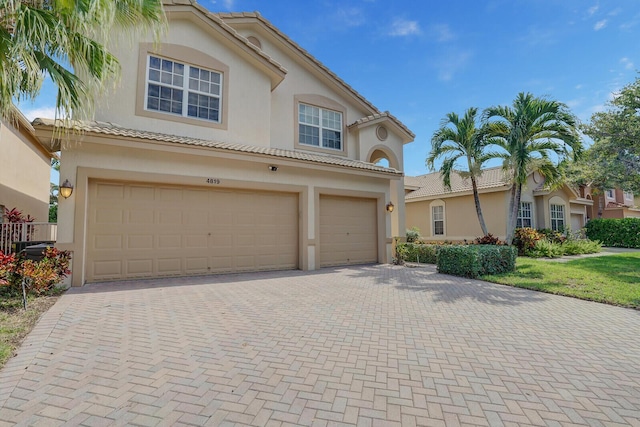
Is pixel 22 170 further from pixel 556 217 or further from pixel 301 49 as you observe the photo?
pixel 556 217

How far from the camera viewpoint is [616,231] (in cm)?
2250

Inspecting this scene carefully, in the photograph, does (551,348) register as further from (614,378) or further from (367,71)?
(367,71)

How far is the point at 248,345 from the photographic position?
4.16 m

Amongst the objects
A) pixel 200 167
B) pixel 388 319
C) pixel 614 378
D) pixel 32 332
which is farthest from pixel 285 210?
pixel 614 378

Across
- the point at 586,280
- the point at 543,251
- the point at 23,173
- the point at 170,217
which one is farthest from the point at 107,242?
the point at 543,251

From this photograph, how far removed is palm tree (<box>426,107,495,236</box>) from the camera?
13219 mm

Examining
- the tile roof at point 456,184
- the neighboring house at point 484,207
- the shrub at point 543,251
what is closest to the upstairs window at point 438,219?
the neighboring house at point 484,207

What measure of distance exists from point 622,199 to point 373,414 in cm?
4420

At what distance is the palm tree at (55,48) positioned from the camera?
15.1 feet

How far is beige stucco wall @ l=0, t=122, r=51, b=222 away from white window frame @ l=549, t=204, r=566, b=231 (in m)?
28.1

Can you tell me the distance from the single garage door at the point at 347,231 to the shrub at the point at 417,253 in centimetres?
135

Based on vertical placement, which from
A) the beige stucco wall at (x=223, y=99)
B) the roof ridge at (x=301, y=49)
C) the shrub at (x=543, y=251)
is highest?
the roof ridge at (x=301, y=49)

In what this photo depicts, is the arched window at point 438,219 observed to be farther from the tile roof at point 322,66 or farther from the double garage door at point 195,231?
the double garage door at point 195,231

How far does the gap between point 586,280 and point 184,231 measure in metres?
12.3
